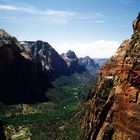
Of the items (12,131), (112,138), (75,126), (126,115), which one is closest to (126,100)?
(126,115)

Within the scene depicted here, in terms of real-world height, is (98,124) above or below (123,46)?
below

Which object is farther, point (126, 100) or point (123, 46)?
point (123, 46)

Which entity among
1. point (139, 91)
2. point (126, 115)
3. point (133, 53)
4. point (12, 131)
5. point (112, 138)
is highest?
point (133, 53)

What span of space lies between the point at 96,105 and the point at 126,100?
92.7 feet

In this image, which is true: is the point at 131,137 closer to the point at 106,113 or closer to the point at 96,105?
the point at 106,113

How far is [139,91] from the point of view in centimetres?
9525

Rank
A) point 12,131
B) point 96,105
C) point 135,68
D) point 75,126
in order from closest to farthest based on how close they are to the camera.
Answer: point 135,68
point 96,105
point 75,126
point 12,131

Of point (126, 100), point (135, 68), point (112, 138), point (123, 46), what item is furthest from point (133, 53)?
point (123, 46)

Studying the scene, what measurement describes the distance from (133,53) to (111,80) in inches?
886

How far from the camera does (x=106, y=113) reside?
114 meters

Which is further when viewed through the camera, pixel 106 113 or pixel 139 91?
pixel 106 113

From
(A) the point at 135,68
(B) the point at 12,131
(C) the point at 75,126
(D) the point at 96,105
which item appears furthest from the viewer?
(B) the point at 12,131

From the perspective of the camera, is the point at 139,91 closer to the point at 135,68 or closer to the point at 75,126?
the point at 135,68

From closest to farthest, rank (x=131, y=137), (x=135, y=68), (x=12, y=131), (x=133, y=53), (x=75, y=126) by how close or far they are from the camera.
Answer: (x=131, y=137), (x=135, y=68), (x=133, y=53), (x=75, y=126), (x=12, y=131)
